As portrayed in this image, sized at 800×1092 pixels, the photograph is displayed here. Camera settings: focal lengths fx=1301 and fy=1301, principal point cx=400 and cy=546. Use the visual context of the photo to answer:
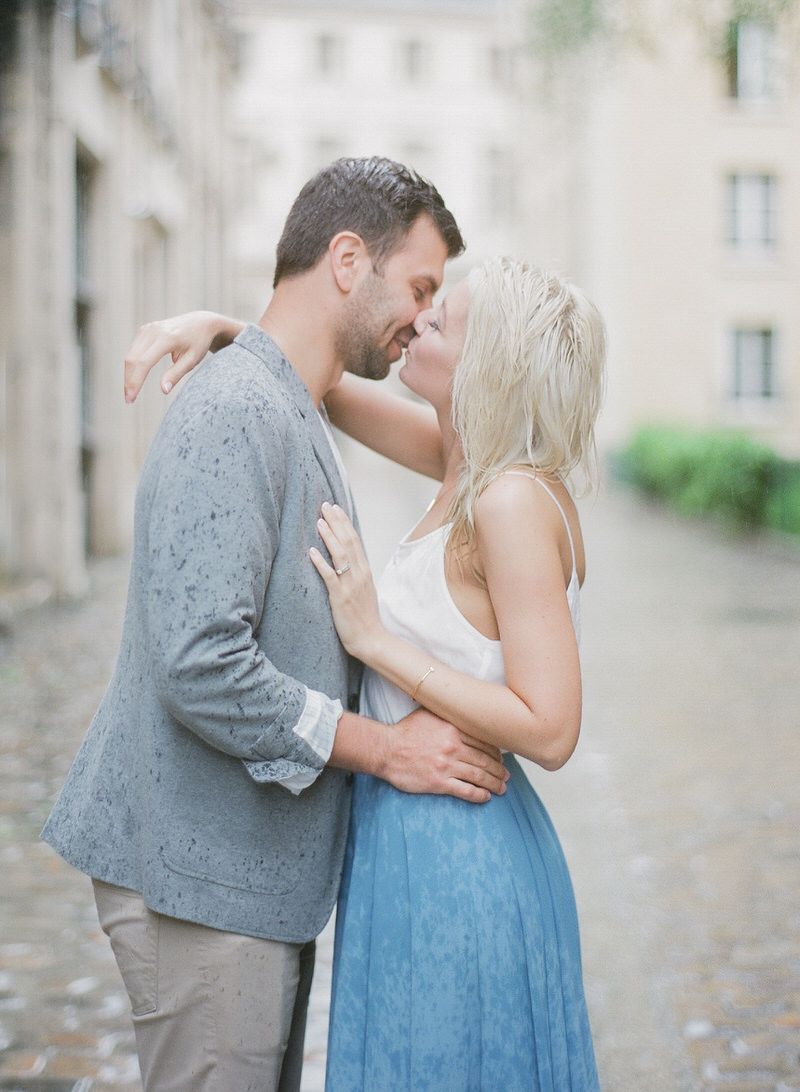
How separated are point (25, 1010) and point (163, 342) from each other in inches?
98.6

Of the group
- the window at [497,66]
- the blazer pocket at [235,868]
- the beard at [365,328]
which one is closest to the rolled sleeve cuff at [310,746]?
the blazer pocket at [235,868]

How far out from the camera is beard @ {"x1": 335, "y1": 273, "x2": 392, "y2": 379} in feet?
7.58

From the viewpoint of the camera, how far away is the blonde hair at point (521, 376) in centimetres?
221

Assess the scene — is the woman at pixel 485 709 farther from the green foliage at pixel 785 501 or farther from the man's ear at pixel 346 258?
the green foliage at pixel 785 501

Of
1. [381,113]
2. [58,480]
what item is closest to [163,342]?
[58,480]

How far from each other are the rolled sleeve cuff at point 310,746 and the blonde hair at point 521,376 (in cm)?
40

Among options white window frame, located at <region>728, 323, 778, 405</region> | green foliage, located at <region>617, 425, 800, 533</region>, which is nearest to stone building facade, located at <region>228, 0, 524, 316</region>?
white window frame, located at <region>728, 323, 778, 405</region>

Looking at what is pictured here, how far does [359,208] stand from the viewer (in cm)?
226

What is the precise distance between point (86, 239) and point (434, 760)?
14518 mm

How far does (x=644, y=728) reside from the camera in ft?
25.7

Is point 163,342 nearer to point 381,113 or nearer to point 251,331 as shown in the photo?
point 251,331

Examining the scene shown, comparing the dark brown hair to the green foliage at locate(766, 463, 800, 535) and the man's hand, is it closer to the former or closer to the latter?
the man's hand

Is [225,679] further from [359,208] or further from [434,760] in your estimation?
[359,208]

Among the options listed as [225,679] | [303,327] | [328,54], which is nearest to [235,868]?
[225,679]
